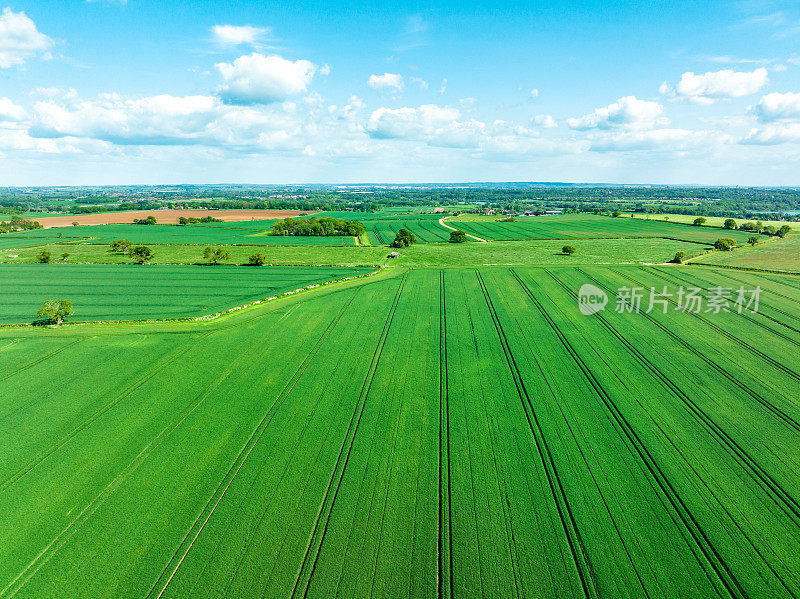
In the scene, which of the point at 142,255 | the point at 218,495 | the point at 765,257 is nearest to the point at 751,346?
the point at 218,495

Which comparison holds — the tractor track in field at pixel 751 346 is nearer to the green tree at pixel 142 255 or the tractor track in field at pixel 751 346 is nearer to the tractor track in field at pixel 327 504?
the tractor track in field at pixel 327 504

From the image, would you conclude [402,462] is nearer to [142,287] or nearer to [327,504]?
[327,504]

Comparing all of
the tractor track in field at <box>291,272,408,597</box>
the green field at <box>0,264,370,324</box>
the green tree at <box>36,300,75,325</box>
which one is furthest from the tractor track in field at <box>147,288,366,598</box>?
the green tree at <box>36,300,75,325</box>

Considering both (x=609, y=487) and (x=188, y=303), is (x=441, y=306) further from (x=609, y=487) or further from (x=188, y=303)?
(x=188, y=303)

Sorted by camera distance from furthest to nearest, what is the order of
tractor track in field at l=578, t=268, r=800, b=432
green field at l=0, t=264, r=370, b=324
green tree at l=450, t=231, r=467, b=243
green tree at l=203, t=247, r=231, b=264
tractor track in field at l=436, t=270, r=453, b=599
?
green tree at l=450, t=231, r=467, b=243 → green tree at l=203, t=247, r=231, b=264 → green field at l=0, t=264, r=370, b=324 → tractor track in field at l=578, t=268, r=800, b=432 → tractor track in field at l=436, t=270, r=453, b=599

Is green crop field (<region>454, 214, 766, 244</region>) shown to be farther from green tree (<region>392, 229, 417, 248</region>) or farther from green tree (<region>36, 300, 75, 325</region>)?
green tree (<region>36, 300, 75, 325</region>)

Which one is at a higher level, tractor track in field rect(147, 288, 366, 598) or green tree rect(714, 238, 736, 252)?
green tree rect(714, 238, 736, 252)

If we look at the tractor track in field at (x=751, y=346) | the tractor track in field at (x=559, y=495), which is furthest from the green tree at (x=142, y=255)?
the tractor track in field at (x=751, y=346)

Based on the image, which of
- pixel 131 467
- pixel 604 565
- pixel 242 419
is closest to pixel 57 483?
pixel 131 467

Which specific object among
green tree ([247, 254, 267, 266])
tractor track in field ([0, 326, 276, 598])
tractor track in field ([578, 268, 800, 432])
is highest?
green tree ([247, 254, 267, 266])
